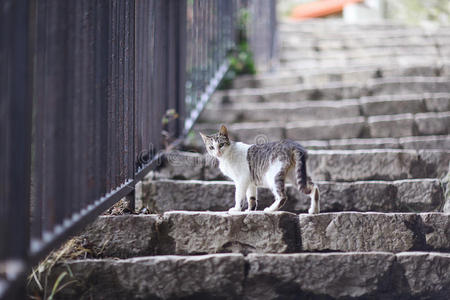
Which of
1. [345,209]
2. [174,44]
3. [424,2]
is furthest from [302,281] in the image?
[424,2]

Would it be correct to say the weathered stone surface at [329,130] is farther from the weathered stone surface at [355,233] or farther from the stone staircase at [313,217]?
the weathered stone surface at [355,233]

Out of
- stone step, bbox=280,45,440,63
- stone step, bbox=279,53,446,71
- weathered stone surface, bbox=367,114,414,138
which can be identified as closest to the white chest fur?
weathered stone surface, bbox=367,114,414,138

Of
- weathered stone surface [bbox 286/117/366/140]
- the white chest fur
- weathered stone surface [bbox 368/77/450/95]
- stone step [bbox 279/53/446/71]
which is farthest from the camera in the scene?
stone step [bbox 279/53/446/71]

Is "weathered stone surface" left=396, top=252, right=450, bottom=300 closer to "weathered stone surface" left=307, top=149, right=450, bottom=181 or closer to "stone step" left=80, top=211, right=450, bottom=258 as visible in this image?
"stone step" left=80, top=211, right=450, bottom=258

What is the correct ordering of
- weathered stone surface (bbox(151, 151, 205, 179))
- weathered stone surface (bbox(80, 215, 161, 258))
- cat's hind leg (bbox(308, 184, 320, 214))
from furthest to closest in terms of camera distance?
weathered stone surface (bbox(151, 151, 205, 179)), cat's hind leg (bbox(308, 184, 320, 214)), weathered stone surface (bbox(80, 215, 161, 258))

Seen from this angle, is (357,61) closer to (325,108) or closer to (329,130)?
(325,108)

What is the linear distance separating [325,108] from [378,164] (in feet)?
5.02

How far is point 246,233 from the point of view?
246 centimetres

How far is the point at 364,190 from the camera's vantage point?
306cm

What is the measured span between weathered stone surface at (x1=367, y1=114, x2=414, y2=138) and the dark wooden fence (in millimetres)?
1973

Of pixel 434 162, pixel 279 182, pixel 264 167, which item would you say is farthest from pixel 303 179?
pixel 434 162

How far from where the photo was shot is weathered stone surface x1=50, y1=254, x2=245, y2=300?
2.11 metres

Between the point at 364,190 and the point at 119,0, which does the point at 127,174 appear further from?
the point at 364,190

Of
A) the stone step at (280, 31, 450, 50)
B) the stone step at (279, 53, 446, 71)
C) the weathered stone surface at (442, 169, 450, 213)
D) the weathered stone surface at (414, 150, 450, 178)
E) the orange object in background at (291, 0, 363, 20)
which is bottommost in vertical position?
the weathered stone surface at (442, 169, 450, 213)
